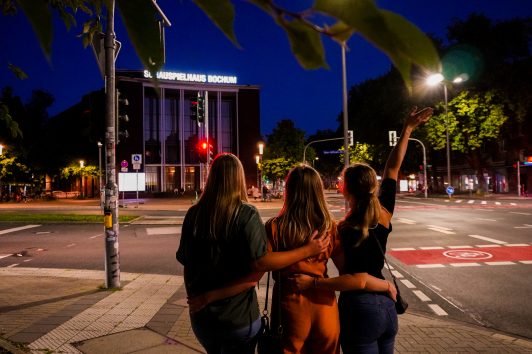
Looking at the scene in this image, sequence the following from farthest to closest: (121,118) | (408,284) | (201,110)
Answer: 1. (201,110)
2. (121,118)
3. (408,284)

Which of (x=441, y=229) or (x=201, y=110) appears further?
(x=201, y=110)

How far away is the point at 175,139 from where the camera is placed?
5791 centimetres

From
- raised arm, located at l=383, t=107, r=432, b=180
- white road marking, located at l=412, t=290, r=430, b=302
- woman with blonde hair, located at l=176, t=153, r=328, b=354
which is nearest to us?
woman with blonde hair, located at l=176, t=153, r=328, b=354

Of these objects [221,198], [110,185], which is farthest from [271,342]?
[110,185]

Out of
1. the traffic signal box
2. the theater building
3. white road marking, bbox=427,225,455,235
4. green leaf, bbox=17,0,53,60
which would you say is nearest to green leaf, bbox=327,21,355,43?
green leaf, bbox=17,0,53,60

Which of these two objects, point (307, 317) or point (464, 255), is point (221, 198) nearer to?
point (307, 317)

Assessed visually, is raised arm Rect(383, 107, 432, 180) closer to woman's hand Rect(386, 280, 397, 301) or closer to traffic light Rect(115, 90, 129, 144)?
woman's hand Rect(386, 280, 397, 301)

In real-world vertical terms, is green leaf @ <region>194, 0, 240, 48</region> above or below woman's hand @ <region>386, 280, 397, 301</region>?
above

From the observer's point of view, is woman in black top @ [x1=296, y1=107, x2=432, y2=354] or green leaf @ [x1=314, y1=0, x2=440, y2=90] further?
woman in black top @ [x1=296, y1=107, x2=432, y2=354]

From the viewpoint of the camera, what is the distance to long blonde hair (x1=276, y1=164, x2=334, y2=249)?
2785mm

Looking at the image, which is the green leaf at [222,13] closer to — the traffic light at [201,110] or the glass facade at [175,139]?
the traffic light at [201,110]

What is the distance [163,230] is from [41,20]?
17.5m

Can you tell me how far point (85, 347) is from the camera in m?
4.87

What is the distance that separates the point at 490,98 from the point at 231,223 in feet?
144
